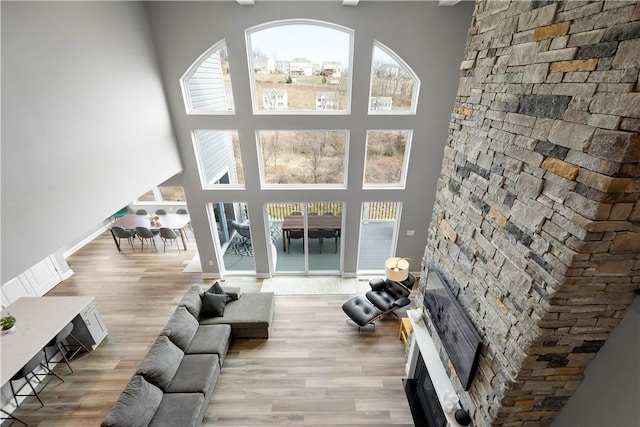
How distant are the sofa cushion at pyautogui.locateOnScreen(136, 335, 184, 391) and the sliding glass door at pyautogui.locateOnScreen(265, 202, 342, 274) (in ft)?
9.32

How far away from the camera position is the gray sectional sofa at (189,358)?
327 cm

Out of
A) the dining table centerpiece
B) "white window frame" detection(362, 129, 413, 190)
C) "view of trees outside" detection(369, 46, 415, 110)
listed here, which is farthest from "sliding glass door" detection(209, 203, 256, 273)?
"view of trees outside" detection(369, 46, 415, 110)

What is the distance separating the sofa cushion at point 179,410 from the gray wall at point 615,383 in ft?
12.8

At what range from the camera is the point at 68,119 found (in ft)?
9.60

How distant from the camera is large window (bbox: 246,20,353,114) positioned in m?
4.61

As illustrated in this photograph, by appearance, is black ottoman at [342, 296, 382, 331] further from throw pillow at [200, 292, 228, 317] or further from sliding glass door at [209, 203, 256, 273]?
sliding glass door at [209, 203, 256, 273]

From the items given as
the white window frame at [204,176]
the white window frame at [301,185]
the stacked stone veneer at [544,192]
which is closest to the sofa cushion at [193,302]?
the white window frame at [204,176]

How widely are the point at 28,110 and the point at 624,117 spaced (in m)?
4.42

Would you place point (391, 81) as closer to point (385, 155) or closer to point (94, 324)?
point (385, 155)

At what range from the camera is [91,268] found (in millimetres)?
6852

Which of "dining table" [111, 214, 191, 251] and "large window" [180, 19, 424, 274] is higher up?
"large window" [180, 19, 424, 274]

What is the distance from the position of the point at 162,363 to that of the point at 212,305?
1.24 m

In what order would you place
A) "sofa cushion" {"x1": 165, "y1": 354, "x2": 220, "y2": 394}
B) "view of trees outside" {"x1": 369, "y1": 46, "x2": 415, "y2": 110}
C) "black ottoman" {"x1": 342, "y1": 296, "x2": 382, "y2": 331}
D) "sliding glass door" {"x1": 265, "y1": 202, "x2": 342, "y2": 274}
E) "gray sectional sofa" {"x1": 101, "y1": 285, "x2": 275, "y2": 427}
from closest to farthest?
"gray sectional sofa" {"x1": 101, "y1": 285, "x2": 275, "y2": 427} → "sofa cushion" {"x1": 165, "y1": 354, "x2": 220, "y2": 394} → "view of trees outside" {"x1": 369, "y1": 46, "x2": 415, "y2": 110} → "black ottoman" {"x1": 342, "y1": 296, "x2": 382, "y2": 331} → "sliding glass door" {"x1": 265, "y1": 202, "x2": 342, "y2": 274}

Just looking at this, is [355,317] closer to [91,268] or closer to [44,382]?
[44,382]
